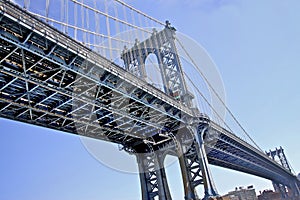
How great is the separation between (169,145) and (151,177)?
155 inches

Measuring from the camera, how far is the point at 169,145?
2516cm

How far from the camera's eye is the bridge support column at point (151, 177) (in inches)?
978

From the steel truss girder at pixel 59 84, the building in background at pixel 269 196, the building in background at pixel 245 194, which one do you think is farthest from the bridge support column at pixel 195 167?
the building in background at pixel 269 196

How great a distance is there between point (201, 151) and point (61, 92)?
1337 cm

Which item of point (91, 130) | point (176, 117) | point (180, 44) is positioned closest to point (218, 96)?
point (180, 44)

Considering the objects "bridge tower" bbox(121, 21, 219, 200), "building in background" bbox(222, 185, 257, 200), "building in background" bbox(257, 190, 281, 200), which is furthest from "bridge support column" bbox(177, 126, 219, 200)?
"building in background" bbox(257, 190, 281, 200)

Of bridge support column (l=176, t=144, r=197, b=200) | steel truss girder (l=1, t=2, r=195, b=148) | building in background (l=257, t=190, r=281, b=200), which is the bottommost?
bridge support column (l=176, t=144, r=197, b=200)

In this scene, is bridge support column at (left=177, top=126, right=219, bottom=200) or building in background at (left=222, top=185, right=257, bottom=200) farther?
building in background at (left=222, top=185, right=257, bottom=200)

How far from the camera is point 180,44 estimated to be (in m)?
37.7

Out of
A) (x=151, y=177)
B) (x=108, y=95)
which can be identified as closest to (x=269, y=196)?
(x=151, y=177)

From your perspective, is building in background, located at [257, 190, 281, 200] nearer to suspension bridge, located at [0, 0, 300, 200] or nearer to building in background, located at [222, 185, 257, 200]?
building in background, located at [222, 185, 257, 200]

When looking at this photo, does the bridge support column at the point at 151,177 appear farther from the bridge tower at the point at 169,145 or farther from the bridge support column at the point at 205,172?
the bridge support column at the point at 205,172

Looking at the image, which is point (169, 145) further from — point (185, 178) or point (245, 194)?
point (245, 194)

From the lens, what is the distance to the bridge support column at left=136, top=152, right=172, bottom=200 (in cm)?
2484
